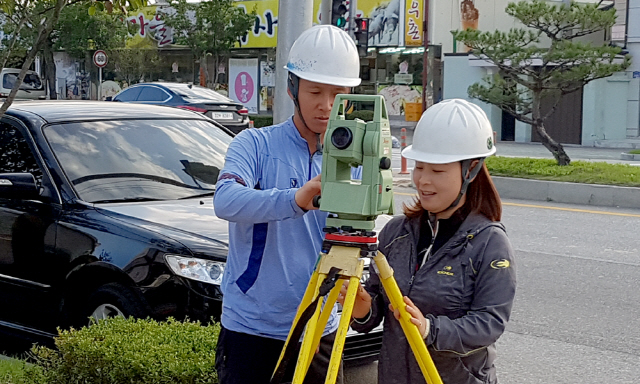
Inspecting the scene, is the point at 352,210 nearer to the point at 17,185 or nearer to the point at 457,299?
the point at 457,299

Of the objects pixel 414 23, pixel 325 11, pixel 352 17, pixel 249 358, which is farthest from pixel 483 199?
pixel 414 23

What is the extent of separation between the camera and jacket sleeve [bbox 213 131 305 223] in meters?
2.52

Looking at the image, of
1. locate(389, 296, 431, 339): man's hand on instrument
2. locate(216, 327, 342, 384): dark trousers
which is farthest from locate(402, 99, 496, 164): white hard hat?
locate(216, 327, 342, 384): dark trousers

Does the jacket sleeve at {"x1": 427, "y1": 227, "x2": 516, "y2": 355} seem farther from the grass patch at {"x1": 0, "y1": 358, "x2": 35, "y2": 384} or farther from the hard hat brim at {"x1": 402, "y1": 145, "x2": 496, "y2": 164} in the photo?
the grass patch at {"x1": 0, "y1": 358, "x2": 35, "y2": 384}

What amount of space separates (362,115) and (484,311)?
2.08 feet

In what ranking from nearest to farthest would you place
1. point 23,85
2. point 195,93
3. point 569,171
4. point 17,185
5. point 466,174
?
point 466,174 → point 17,185 → point 569,171 → point 195,93 → point 23,85

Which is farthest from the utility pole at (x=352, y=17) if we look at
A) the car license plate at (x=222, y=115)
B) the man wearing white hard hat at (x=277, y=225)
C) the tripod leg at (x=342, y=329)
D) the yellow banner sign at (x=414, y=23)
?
the yellow banner sign at (x=414, y=23)

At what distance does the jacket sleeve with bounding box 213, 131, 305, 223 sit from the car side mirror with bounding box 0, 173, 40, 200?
8.65 ft

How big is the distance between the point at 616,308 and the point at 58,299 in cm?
422

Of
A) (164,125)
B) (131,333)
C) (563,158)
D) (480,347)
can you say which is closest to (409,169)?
(563,158)

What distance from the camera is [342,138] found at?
2.19 meters

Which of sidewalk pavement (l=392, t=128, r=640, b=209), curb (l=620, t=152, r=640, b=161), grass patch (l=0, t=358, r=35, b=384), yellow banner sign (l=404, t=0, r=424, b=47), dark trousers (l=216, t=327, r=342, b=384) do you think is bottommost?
grass patch (l=0, t=358, r=35, b=384)

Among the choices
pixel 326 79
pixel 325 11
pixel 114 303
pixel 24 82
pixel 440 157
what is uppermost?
pixel 325 11

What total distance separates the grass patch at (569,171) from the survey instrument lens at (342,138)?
1167cm
